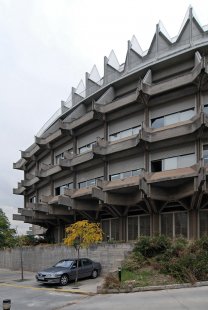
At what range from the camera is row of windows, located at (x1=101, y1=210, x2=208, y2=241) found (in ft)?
109

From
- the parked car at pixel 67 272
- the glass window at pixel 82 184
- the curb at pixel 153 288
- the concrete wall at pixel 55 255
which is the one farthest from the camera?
the glass window at pixel 82 184

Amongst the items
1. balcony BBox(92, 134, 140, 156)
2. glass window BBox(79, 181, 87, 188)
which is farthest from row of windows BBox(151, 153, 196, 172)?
glass window BBox(79, 181, 87, 188)

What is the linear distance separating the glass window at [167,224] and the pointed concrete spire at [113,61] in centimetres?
1756

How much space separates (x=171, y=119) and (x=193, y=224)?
9404 millimetres

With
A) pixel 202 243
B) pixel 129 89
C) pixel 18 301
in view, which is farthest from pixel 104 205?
pixel 18 301

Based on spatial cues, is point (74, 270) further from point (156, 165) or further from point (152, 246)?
point (156, 165)

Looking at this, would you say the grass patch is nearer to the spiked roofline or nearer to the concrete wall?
the concrete wall

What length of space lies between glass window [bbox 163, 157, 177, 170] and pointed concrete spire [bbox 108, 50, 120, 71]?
14060mm

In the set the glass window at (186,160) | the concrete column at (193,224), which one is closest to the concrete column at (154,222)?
the concrete column at (193,224)

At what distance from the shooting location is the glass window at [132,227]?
37594 mm

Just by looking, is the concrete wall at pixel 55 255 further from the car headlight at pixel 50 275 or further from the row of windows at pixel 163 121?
the row of windows at pixel 163 121

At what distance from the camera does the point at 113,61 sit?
147 feet

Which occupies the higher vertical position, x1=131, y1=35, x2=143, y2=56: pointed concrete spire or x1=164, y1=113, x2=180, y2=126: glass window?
x1=131, y1=35, x2=143, y2=56: pointed concrete spire

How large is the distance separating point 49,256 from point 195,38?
23587 mm
